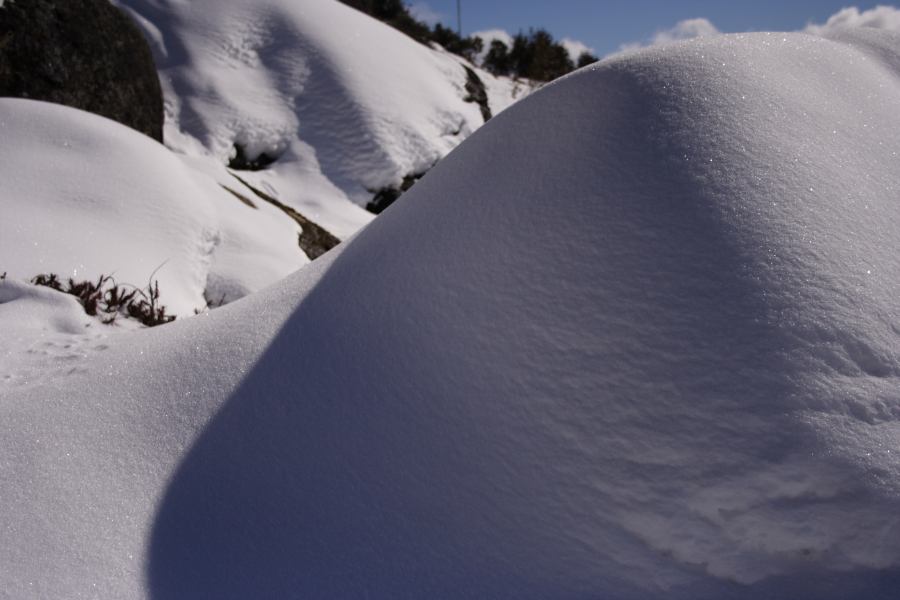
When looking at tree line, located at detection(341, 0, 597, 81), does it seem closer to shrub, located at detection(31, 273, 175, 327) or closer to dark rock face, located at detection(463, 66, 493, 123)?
dark rock face, located at detection(463, 66, 493, 123)

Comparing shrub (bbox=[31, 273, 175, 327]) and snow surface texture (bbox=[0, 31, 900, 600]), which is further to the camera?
shrub (bbox=[31, 273, 175, 327])

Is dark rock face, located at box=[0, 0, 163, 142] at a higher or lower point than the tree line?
lower

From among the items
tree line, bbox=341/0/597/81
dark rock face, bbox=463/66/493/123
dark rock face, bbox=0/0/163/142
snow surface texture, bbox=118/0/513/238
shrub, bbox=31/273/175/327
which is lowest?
shrub, bbox=31/273/175/327

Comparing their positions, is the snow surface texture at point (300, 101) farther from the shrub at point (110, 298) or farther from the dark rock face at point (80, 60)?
the shrub at point (110, 298)

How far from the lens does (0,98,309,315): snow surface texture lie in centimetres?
324

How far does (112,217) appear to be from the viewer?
12.1 ft

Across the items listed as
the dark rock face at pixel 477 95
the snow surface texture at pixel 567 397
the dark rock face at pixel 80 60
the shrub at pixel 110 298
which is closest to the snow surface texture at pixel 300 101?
the dark rock face at pixel 80 60

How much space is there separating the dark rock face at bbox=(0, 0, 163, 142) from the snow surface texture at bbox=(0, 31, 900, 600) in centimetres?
415

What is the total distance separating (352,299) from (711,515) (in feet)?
3.64

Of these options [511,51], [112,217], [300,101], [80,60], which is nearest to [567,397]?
[112,217]

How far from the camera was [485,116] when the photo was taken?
9.09 m

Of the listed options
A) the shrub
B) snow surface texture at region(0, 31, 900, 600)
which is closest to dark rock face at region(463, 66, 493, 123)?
the shrub

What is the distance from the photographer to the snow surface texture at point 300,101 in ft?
22.6

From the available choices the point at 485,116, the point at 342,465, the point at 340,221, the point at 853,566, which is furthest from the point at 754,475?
the point at 485,116
